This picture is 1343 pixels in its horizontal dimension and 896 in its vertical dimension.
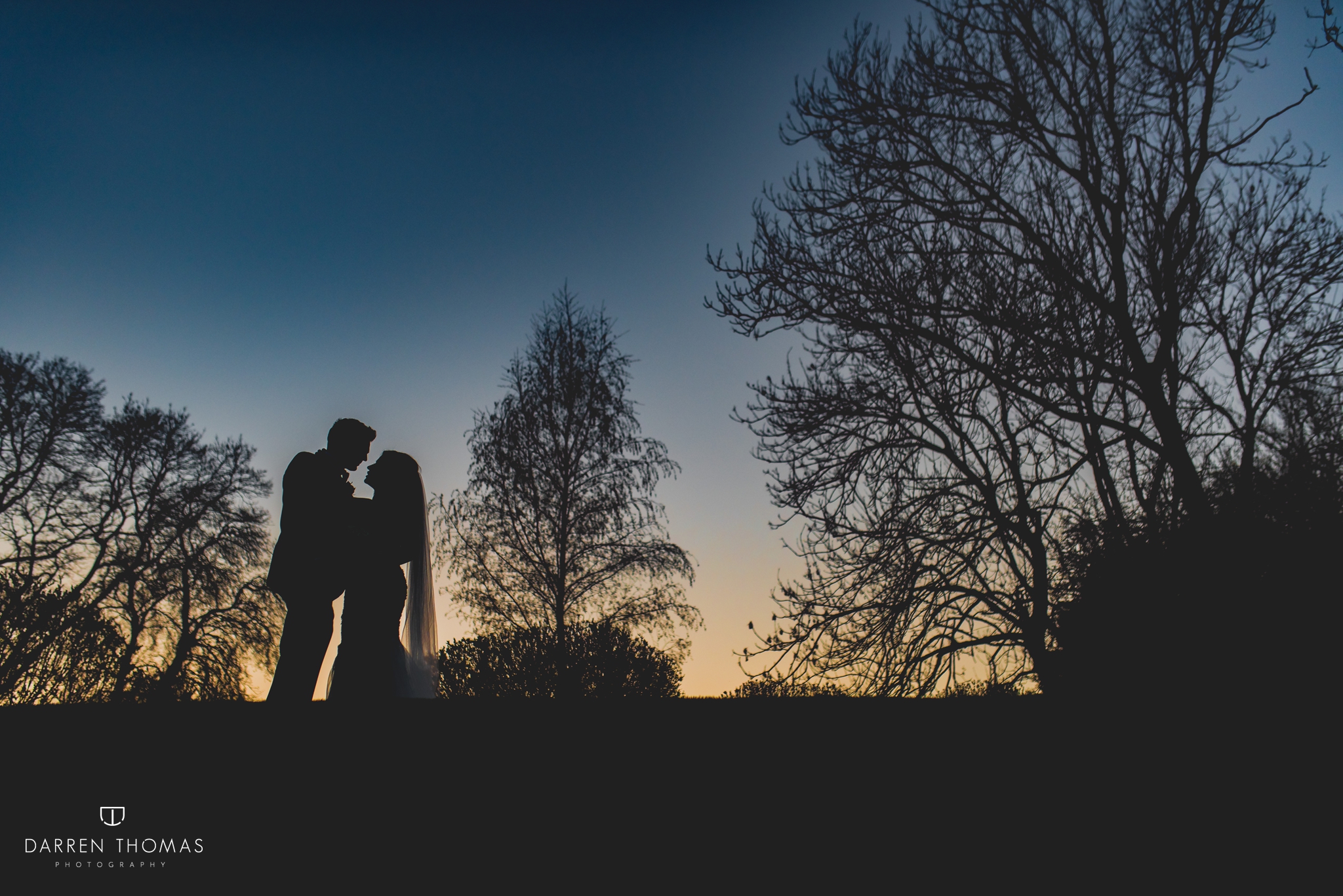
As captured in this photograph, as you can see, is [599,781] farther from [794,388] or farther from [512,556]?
[512,556]

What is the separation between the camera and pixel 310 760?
9.87ft

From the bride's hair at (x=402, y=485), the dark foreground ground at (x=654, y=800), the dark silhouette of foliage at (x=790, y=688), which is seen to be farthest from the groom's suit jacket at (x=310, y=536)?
the dark silhouette of foliage at (x=790, y=688)

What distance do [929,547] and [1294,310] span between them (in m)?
6.00

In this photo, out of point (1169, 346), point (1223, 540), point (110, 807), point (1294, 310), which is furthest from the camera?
point (1294, 310)

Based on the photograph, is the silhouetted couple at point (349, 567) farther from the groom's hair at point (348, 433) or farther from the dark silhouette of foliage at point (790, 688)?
the dark silhouette of foliage at point (790, 688)

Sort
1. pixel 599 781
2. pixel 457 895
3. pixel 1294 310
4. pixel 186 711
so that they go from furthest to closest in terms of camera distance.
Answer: pixel 1294 310 < pixel 186 711 < pixel 599 781 < pixel 457 895

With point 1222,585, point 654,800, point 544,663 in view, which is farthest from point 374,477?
point 544,663

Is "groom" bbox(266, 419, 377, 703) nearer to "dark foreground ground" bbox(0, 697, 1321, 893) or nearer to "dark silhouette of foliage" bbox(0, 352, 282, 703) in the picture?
"dark foreground ground" bbox(0, 697, 1321, 893)

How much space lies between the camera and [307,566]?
448 cm

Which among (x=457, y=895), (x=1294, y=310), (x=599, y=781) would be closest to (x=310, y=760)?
(x=457, y=895)

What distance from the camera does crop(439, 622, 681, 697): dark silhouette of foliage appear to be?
13.4 m

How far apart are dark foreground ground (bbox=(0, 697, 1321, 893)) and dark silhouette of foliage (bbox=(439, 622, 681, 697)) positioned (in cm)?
1003

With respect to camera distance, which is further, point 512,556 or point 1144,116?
point 512,556

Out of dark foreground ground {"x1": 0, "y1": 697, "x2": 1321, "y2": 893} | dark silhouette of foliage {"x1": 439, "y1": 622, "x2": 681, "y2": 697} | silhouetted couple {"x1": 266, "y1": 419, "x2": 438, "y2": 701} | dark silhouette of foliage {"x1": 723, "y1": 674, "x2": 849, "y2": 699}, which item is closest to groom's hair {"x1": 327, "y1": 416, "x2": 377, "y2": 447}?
silhouetted couple {"x1": 266, "y1": 419, "x2": 438, "y2": 701}
